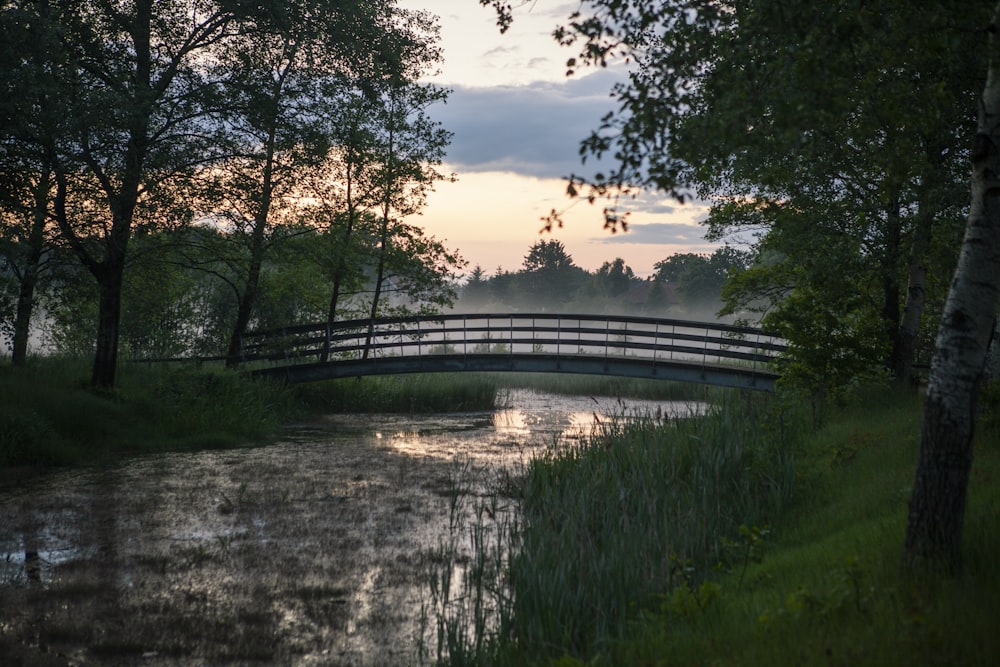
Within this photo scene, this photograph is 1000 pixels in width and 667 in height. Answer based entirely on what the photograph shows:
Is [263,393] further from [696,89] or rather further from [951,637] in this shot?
[951,637]

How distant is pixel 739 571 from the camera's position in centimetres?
587

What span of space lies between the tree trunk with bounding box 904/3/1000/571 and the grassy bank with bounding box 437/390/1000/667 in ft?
0.83

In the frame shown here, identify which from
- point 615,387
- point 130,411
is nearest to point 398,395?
point 615,387

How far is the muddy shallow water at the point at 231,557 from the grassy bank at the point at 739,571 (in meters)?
0.88

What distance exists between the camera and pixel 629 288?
321 feet

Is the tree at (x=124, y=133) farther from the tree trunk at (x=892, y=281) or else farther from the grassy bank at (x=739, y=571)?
the tree trunk at (x=892, y=281)

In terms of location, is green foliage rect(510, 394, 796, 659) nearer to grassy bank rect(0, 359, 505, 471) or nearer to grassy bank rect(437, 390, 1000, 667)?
grassy bank rect(437, 390, 1000, 667)

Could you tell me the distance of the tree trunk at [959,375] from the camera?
4.70 m

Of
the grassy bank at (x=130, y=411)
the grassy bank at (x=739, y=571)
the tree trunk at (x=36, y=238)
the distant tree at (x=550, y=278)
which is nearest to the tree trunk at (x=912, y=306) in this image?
the grassy bank at (x=739, y=571)

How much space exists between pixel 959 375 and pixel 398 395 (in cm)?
1857

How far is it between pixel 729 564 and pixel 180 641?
13.3 ft

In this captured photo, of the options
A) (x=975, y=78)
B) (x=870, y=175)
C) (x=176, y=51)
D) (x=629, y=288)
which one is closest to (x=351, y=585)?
(x=975, y=78)

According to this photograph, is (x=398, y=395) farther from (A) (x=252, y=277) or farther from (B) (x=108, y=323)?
(B) (x=108, y=323)

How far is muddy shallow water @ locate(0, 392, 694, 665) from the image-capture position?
5730mm
